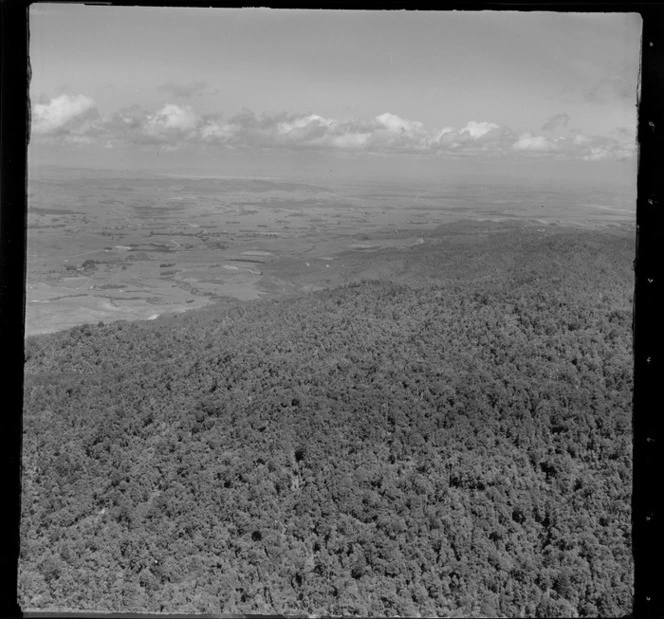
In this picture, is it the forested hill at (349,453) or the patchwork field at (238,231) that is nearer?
the forested hill at (349,453)

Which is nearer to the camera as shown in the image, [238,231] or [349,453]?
[349,453]

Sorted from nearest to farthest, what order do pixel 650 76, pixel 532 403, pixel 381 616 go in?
pixel 650 76 < pixel 381 616 < pixel 532 403

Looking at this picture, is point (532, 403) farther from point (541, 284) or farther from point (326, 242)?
point (326, 242)

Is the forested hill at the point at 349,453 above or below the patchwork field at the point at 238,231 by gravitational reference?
below

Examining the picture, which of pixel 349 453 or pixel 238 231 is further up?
pixel 238 231

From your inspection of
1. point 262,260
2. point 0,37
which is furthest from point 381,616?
point 0,37

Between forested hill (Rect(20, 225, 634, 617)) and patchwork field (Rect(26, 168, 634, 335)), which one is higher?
patchwork field (Rect(26, 168, 634, 335))

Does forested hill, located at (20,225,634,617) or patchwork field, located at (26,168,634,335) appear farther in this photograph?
patchwork field, located at (26,168,634,335)

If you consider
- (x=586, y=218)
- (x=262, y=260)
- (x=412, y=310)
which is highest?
(x=586, y=218)
